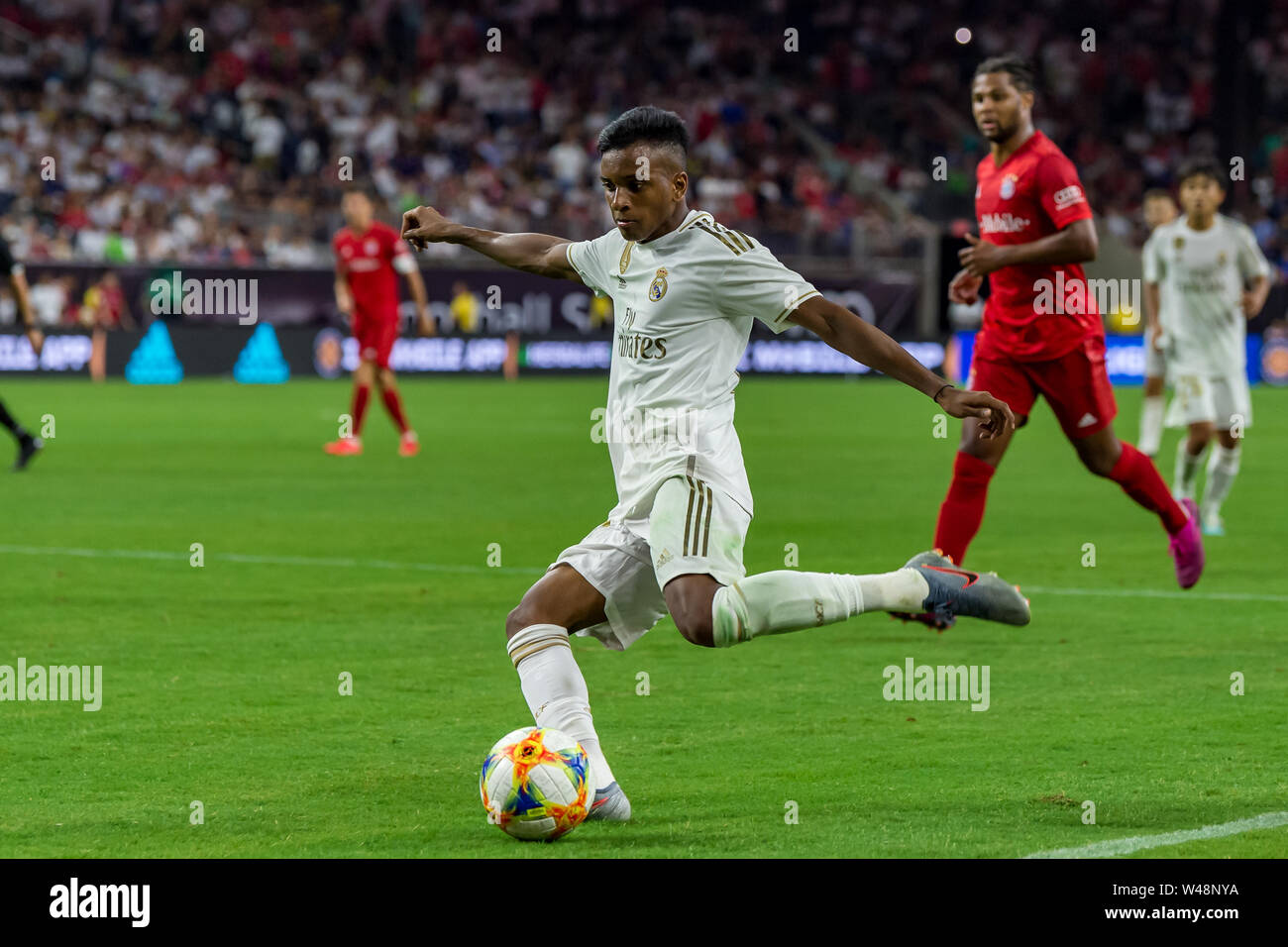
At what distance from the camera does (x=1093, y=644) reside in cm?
836

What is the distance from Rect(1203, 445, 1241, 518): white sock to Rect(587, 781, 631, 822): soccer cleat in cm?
821

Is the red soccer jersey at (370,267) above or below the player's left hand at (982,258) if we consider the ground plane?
above

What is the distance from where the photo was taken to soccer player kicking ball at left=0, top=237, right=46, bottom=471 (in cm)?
1526

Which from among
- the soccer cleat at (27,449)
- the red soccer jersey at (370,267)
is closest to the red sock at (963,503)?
the soccer cleat at (27,449)

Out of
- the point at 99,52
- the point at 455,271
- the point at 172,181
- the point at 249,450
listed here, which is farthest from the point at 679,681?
the point at 99,52

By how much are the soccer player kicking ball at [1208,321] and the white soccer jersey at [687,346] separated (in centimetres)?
766

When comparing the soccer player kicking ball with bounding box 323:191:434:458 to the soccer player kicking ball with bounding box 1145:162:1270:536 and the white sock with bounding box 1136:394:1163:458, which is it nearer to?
the white sock with bounding box 1136:394:1163:458

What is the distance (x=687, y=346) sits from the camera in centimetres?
544

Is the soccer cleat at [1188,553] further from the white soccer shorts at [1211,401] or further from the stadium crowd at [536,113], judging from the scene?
the stadium crowd at [536,113]

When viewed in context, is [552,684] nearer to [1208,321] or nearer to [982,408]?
[982,408]

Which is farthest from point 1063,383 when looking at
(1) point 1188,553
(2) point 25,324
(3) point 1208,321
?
(2) point 25,324

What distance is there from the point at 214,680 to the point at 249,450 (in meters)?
11.3

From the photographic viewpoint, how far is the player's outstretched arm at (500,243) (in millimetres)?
5961

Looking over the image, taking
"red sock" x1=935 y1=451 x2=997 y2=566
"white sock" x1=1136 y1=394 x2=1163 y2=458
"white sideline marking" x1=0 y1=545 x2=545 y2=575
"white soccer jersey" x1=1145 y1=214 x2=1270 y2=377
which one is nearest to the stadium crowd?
"white sock" x1=1136 y1=394 x2=1163 y2=458
